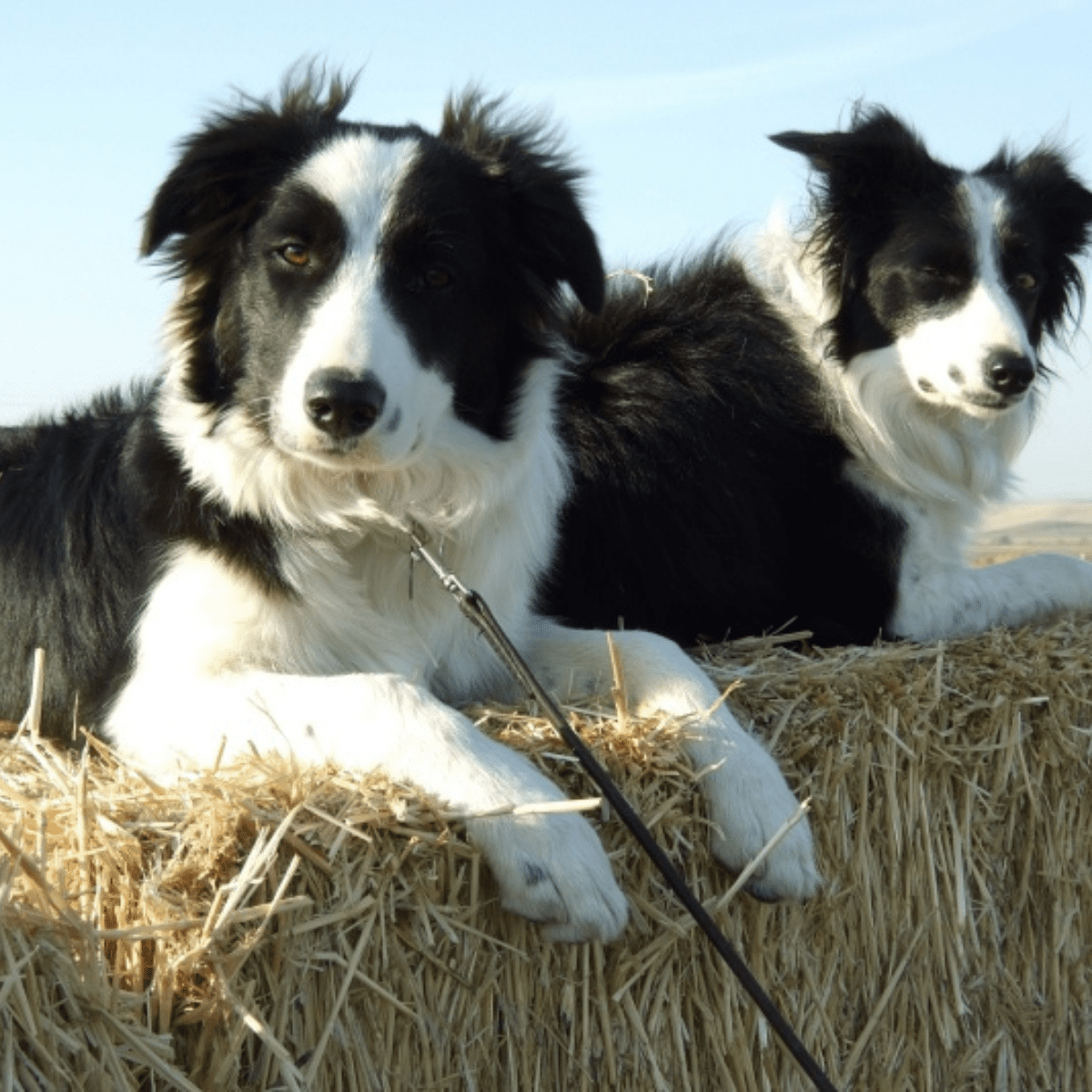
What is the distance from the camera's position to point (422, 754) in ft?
8.50

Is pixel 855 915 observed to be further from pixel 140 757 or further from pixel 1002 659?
pixel 140 757

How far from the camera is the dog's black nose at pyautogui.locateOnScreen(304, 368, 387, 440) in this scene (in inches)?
112

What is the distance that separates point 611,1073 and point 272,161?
199 cm

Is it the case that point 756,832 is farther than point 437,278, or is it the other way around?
point 437,278

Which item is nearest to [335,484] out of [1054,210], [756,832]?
[756,832]

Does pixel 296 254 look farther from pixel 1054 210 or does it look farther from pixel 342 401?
pixel 1054 210

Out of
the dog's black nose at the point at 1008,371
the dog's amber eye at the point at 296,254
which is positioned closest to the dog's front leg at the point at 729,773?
the dog's amber eye at the point at 296,254

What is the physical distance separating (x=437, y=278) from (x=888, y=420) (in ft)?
6.37

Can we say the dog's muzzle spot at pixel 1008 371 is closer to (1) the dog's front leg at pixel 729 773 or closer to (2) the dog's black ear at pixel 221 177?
(1) the dog's front leg at pixel 729 773

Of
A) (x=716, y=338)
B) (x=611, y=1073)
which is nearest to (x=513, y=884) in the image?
(x=611, y=1073)

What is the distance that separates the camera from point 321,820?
2465 mm

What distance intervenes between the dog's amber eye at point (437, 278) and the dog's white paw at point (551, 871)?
1187 millimetres

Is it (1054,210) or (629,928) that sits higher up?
(1054,210)

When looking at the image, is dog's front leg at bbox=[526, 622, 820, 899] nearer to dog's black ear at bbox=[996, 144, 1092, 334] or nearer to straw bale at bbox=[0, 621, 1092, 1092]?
straw bale at bbox=[0, 621, 1092, 1092]
